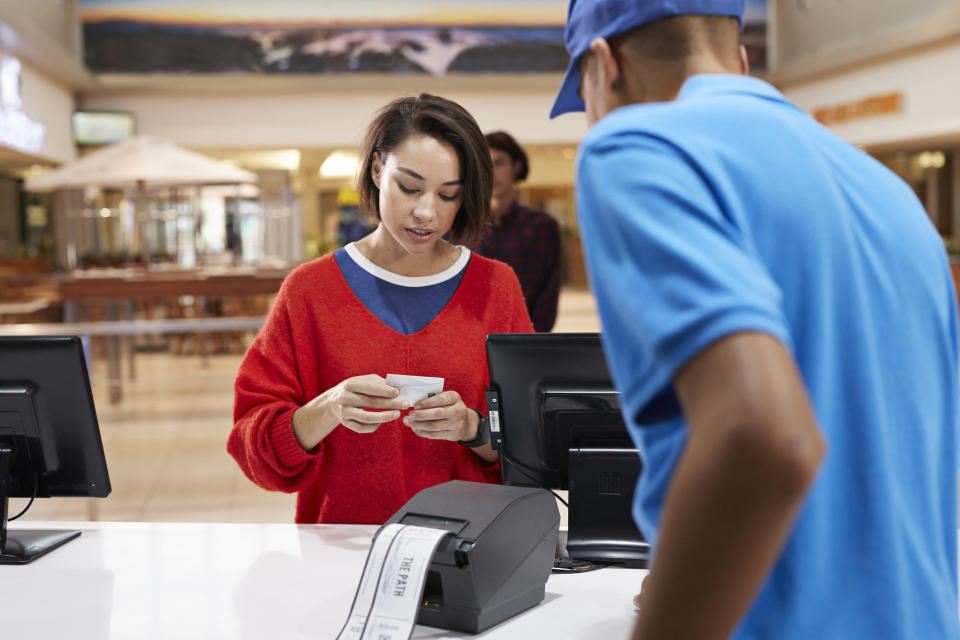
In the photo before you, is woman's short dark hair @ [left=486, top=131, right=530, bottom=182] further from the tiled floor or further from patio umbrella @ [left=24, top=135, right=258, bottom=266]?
patio umbrella @ [left=24, top=135, right=258, bottom=266]

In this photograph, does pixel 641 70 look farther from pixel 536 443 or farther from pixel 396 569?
pixel 536 443

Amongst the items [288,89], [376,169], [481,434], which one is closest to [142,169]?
[288,89]

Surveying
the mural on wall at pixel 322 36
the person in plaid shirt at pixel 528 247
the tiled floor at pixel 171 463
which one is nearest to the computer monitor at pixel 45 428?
the tiled floor at pixel 171 463

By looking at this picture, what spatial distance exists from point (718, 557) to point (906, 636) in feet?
0.64

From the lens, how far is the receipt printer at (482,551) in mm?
1370

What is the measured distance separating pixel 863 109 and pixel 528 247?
10479 mm

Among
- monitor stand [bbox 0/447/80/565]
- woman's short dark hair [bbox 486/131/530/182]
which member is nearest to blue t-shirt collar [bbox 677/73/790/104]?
monitor stand [bbox 0/447/80/565]

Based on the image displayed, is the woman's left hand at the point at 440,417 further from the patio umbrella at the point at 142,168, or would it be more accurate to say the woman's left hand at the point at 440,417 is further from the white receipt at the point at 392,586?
the patio umbrella at the point at 142,168

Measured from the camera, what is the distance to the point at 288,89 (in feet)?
48.4

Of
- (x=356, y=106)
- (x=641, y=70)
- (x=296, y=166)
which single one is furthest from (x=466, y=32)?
(x=641, y=70)

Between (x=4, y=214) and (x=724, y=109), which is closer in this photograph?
(x=724, y=109)

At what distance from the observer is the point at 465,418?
187 centimetres

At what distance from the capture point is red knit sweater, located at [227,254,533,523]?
1.96 metres

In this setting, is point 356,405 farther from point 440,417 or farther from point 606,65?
point 606,65
